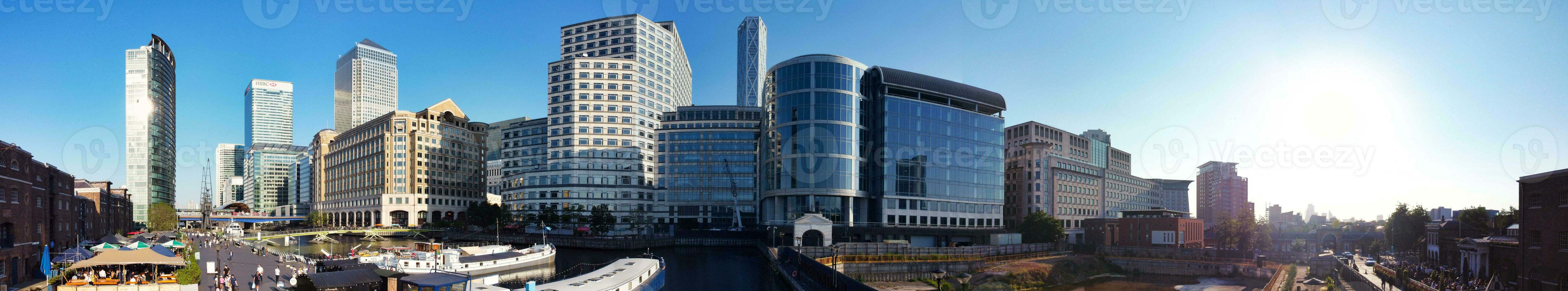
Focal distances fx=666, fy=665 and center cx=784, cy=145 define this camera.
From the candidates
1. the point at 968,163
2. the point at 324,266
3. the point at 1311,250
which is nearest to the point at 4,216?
the point at 324,266

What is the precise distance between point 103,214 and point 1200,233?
536ft

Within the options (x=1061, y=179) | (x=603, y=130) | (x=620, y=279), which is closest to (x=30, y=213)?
(x=620, y=279)

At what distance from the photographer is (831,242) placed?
8162 cm

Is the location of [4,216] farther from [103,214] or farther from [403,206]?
[403,206]

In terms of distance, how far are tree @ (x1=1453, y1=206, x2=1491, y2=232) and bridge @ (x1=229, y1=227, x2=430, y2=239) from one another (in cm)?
15813

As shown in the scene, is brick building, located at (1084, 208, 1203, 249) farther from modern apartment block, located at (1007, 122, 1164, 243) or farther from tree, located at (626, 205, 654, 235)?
tree, located at (626, 205, 654, 235)

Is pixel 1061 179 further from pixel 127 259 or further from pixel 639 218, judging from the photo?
pixel 127 259

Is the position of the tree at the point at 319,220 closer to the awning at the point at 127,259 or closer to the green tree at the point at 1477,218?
the awning at the point at 127,259

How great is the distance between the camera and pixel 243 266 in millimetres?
57531

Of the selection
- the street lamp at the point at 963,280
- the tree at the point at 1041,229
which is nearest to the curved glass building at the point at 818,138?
the street lamp at the point at 963,280

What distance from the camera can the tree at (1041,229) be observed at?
319 feet

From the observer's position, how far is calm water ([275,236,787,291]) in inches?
2217

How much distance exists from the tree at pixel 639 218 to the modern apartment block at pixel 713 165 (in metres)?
1.06

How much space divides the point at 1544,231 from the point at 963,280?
37230mm
